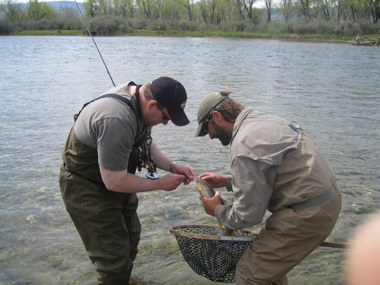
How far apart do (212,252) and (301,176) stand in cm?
99

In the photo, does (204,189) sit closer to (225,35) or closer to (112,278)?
(112,278)

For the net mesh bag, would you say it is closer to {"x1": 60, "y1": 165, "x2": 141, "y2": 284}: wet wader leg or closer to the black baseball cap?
{"x1": 60, "y1": 165, "x2": 141, "y2": 284}: wet wader leg

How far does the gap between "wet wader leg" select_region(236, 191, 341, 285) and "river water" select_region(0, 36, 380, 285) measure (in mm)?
1386

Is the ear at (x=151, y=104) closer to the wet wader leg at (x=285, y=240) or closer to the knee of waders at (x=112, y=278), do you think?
the wet wader leg at (x=285, y=240)

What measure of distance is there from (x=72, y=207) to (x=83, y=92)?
39.3 ft

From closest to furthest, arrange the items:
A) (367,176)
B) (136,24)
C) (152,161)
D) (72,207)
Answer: (72,207), (152,161), (367,176), (136,24)

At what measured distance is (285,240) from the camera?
261 cm

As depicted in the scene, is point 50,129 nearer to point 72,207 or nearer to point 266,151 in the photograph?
point 72,207

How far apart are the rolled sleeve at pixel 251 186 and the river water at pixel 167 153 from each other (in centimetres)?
175

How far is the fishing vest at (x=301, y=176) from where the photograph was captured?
248 centimetres

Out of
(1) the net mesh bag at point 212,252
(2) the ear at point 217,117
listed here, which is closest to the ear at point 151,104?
(2) the ear at point 217,117

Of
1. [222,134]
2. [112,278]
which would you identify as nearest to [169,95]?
[222,134]

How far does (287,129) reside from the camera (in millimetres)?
2600

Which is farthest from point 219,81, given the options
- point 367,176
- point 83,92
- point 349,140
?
point 367,176
